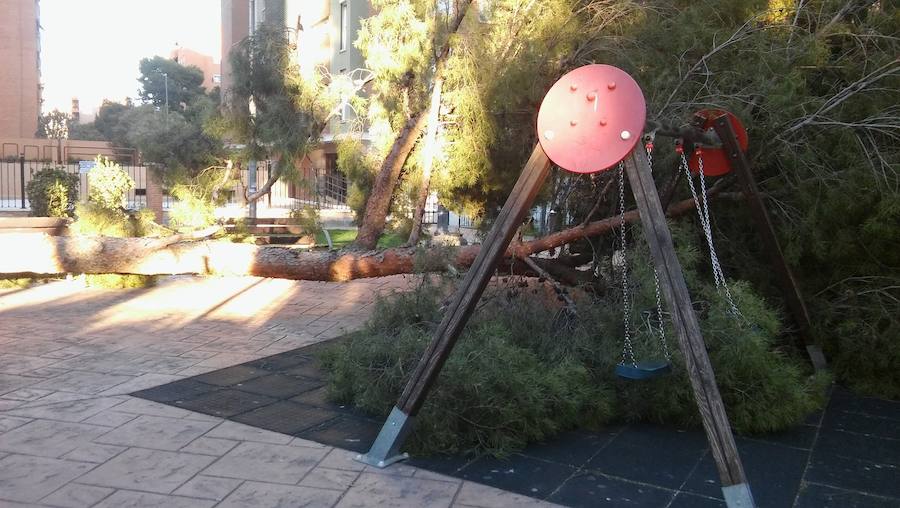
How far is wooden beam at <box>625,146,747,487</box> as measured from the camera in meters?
3.18

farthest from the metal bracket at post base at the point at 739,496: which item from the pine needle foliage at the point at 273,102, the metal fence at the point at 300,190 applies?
the metal fence at the point at 300,190

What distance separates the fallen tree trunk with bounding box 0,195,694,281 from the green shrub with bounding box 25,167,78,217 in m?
6.53

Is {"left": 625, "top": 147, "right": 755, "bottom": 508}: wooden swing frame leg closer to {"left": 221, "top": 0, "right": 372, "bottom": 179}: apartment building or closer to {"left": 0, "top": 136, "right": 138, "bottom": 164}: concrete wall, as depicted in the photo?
{"left": 221, "top": 0, "right": 372, "bottom": 179}: apartment building

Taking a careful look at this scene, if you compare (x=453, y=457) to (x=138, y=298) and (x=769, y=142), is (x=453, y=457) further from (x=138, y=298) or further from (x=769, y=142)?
(x=138, y=298)

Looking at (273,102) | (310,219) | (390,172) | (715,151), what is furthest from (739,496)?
(310,219)

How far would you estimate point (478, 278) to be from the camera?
3.99 m

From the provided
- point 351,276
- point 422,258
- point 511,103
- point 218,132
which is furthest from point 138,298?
point 511,103

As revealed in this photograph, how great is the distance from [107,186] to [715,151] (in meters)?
8.32

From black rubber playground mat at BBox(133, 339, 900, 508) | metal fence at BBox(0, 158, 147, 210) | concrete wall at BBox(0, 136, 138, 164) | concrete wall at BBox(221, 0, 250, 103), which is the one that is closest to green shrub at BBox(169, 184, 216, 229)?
black rubber playground mat at BBox(133, 339, 900, 508)

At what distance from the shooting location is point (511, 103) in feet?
20.5

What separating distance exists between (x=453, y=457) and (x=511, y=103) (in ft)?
10.3

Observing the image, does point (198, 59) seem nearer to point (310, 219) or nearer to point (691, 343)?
point (310, 219)

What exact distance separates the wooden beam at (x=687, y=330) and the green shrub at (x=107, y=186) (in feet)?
26.7

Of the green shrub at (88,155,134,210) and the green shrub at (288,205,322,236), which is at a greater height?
the green shrub at (88,155,134,210)
